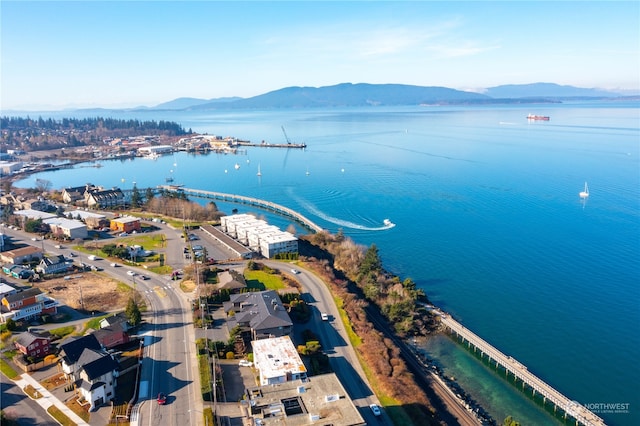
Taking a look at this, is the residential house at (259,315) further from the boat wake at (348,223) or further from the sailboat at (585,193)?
the sailboat at (585,193)

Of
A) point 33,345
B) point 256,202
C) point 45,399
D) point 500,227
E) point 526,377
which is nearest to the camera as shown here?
point 45,399

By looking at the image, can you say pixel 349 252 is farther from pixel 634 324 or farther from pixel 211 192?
pixel 211 192

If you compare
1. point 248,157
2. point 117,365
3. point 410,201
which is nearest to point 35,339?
point 117,365

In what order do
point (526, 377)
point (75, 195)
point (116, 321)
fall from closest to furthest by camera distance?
point (526, 377) → point (116, 321) → point (75, 195)

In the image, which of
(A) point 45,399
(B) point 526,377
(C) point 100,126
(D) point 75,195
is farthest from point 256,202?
(C) point 100,126

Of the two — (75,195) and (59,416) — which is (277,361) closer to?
(59,416)

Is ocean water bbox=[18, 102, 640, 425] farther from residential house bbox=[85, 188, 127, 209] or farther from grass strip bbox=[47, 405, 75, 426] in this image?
grass strip bbox=[47, 405, 75, 426]

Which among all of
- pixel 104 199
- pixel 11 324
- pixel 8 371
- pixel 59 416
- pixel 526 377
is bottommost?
pixel 526 377
